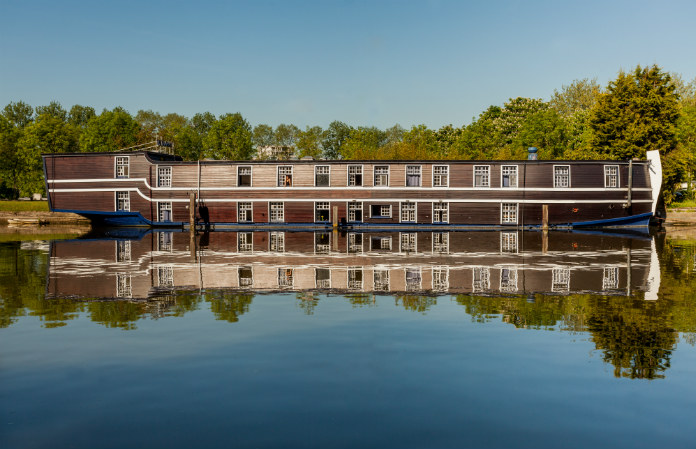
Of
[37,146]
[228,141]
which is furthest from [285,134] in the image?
[37,146]

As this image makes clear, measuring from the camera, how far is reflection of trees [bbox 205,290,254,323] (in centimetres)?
1498

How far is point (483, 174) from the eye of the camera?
56.7m

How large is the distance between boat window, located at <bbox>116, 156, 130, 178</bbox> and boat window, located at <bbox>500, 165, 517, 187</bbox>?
3883 centimetres

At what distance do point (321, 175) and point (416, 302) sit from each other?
139 ft

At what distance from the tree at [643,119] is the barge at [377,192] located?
11427 mm

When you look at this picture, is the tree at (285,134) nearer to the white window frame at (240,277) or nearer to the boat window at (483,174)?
the boat window at (483,174)

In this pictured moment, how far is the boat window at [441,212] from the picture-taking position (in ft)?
186

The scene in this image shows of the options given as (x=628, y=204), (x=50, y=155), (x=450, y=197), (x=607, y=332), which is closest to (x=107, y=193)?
(x=50, y=155)

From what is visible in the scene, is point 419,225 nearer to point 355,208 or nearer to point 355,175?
point 355,208

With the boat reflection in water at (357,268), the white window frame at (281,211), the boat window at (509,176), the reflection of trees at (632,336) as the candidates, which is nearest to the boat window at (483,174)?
the boat window at (509,176)

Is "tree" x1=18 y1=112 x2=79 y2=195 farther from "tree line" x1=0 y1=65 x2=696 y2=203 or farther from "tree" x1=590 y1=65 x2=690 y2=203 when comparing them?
"tree" x1=590 y1=65 x2=690 y2=203

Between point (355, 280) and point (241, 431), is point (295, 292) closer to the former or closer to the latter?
point (355, 280)

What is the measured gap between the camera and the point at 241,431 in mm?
7641

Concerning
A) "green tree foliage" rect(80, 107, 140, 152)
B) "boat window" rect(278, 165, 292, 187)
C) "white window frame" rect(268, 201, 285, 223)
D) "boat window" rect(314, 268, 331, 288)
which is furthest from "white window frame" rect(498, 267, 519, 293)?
"green tree foliage" rect(80, 107, 140, 152)
